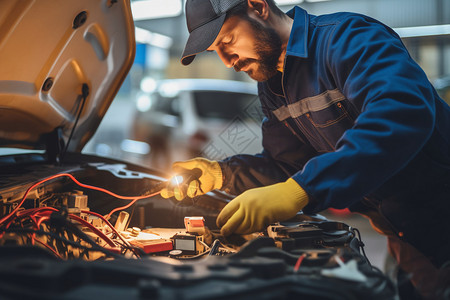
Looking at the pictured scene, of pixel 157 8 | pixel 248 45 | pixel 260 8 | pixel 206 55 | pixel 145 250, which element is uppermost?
pixel 157 8

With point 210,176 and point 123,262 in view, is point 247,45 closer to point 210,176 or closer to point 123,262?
point 210,176

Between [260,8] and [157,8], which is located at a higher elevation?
[157,8]

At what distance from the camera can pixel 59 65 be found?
1384 mm

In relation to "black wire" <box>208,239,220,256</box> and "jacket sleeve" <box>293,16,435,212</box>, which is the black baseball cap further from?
"black wire" <box>208,239,220,256</box>

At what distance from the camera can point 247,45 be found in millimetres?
1325

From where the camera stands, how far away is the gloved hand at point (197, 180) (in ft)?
4.43

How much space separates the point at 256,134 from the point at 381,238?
1.71m

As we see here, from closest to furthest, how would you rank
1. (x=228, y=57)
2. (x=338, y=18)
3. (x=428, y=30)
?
(x=338, y=18), (x=228, y=57), (x=428, y=30)

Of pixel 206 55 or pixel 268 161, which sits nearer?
pixel 268 161

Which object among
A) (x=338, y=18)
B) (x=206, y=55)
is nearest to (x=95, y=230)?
(x=338, y=18)

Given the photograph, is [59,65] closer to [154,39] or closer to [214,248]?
[214,248]

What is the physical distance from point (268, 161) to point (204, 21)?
2.12 feet

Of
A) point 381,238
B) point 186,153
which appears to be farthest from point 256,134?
point 381,238

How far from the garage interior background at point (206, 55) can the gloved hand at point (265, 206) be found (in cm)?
196
